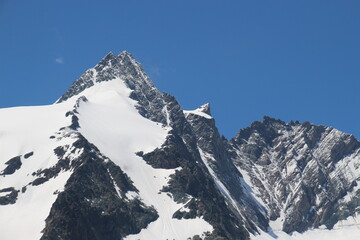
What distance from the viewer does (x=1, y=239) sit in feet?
650

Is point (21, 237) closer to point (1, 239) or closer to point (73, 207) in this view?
point (1, 239)

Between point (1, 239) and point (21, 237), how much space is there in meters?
6.74

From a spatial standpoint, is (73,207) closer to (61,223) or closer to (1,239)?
(61,223)

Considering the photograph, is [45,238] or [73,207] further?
[73,207]

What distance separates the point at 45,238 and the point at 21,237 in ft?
54.9

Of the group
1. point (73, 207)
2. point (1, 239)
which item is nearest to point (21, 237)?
point (1, 239)

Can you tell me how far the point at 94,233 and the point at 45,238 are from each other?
725 inches

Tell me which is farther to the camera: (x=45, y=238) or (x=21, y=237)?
(x=21, y=237)

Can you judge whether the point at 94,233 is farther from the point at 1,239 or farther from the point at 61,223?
the point at 1,239

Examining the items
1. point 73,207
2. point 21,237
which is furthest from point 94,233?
point 21,237

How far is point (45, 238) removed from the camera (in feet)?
608

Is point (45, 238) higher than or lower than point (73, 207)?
lower

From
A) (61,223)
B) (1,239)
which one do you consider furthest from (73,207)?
(1,239)

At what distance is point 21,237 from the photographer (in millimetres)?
197875
